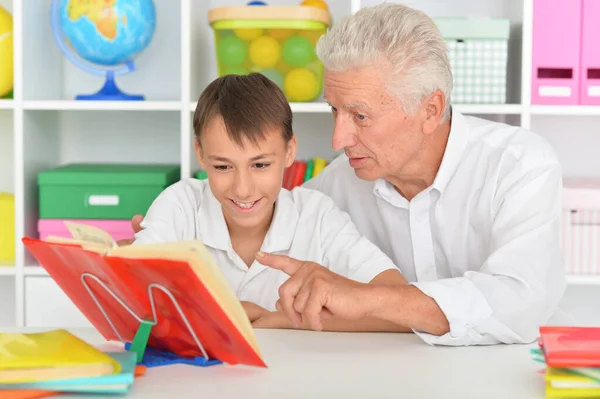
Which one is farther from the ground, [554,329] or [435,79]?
[435,79]

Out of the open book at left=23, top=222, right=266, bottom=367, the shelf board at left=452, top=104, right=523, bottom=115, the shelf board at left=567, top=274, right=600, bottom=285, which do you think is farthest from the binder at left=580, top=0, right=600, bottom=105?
the open book at left=23, top=222, right=266, bottom=367

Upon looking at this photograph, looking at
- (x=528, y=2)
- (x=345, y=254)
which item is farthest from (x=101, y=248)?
(x=528, y=2)

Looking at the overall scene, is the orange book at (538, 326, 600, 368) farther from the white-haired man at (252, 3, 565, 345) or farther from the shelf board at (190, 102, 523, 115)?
the shelf board at (190, 102, 523, 115)

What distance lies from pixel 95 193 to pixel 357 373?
57.6 inches

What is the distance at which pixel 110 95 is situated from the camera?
2.47 metres

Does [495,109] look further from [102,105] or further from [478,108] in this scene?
[102,105]

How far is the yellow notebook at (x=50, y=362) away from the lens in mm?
1029

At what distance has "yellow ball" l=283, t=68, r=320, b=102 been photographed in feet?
7.72

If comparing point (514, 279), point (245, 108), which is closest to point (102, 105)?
point (245, 108)

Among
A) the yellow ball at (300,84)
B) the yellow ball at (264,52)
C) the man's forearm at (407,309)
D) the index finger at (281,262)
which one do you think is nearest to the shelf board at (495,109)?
the yellow ball at (300,84)

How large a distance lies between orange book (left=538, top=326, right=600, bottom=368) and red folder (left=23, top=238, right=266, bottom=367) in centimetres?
36

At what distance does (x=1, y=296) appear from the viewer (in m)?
2.81

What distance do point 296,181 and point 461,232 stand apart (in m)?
0.73

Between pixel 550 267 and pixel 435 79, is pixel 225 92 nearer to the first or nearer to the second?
pixel 435 79
